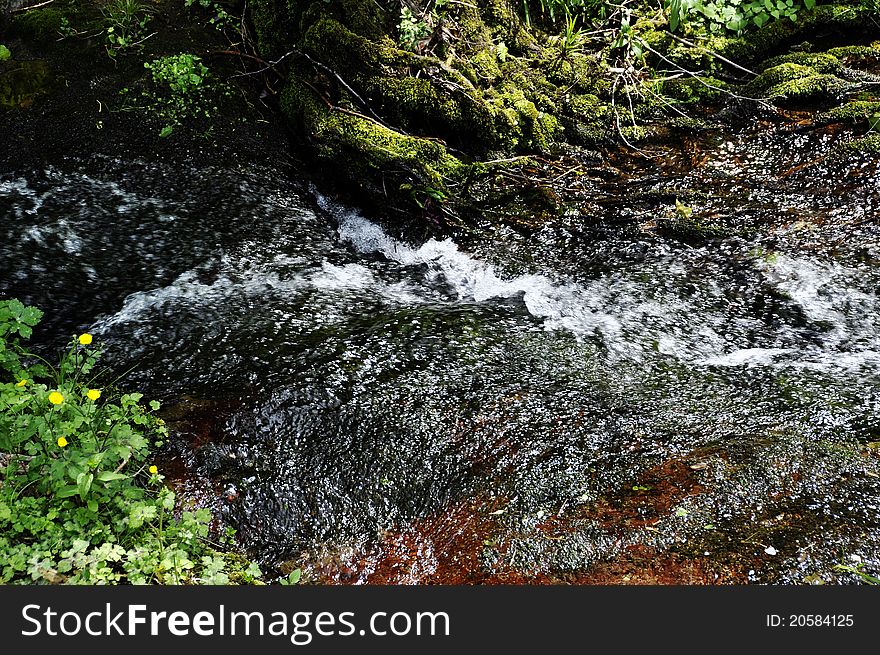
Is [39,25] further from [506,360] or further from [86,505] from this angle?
[506,360]

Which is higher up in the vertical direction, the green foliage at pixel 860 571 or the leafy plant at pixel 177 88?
the leafy plant at pixel 177 88

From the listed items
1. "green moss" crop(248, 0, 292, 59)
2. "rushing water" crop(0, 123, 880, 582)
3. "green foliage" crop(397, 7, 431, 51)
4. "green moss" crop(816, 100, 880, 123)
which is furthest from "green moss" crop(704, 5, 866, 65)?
"green moss" crop(248, 0, 292, 59)

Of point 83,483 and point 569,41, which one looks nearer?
point 83,483

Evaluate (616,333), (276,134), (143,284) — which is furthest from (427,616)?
(276,134)

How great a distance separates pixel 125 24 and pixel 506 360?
5127mm

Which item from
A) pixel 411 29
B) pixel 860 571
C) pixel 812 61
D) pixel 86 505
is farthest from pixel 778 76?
pixel 86 505

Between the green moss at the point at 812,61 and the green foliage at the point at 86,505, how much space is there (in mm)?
6616

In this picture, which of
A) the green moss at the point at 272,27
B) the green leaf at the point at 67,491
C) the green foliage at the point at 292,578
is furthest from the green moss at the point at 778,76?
the green leaf at the point at 67,491

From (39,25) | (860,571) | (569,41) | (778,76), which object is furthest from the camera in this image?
(569,41)

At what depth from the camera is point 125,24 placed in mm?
5996

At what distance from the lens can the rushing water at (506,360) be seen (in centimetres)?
269

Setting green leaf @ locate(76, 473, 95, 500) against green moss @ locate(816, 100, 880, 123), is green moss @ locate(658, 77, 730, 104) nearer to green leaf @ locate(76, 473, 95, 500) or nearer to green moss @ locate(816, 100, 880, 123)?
green moss @ locate(816, 100, 880, 123)

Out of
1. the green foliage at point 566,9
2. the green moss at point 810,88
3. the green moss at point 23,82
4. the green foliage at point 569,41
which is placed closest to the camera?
the green moss at point 23,82

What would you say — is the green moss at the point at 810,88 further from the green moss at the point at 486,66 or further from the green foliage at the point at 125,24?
the green foliage at the point at 125,24
